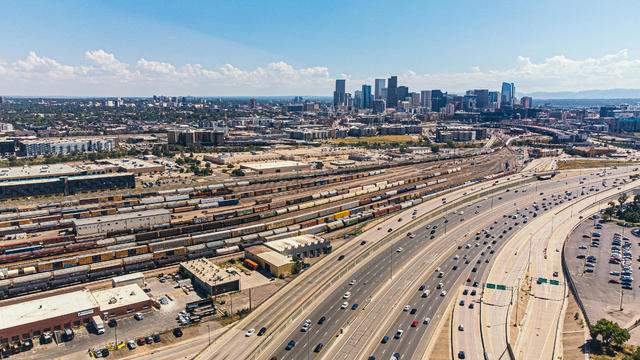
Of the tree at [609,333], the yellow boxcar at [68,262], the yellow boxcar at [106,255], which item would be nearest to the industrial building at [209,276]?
the yellow boxcar at [106,255]

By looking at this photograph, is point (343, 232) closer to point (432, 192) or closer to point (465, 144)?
point (432, 192)

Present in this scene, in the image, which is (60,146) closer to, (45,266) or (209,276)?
(45,266)

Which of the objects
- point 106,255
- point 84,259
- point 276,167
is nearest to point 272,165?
point 276,167

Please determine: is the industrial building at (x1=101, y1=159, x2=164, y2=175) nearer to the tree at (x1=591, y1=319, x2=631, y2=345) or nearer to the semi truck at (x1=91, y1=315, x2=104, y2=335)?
the semi truck at (x1=91, y1=315, x2=104, y2=335)

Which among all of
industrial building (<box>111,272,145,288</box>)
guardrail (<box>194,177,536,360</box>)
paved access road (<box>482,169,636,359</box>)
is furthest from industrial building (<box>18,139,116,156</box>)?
paved access road (<box>482,169,636,359</box>)

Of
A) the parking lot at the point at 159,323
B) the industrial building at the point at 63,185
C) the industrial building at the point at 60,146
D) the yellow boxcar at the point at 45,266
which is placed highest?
the industrial building at the point at 60,146

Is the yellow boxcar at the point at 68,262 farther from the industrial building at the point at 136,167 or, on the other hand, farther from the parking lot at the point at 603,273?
the parking lot at the point at 603,273
